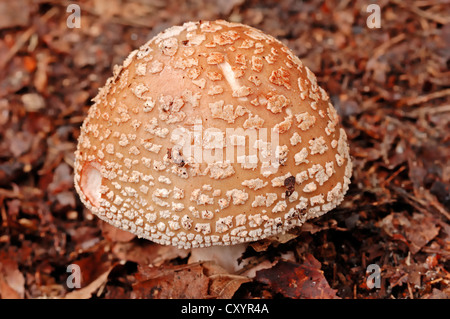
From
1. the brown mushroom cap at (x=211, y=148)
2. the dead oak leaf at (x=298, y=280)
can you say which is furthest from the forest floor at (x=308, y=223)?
the brown mushroom cap at (x=211, y=148)

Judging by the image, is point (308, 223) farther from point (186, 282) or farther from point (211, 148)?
point (211, 148)

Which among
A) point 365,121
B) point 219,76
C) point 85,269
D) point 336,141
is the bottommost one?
point 85,269

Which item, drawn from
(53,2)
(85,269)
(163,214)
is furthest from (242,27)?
(53,2)

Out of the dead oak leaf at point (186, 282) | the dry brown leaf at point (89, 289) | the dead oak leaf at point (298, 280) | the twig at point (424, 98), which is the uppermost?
the twig at point (424, 98)

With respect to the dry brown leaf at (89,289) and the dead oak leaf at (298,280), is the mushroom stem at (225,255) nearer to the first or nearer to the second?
the dead oak leaf at (298,280)

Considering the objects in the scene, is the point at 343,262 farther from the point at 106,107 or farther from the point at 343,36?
the point at 343,36

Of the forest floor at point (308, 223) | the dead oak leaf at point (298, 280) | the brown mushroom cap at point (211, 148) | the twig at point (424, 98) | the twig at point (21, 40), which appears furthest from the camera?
the twig at point (21, 40)
